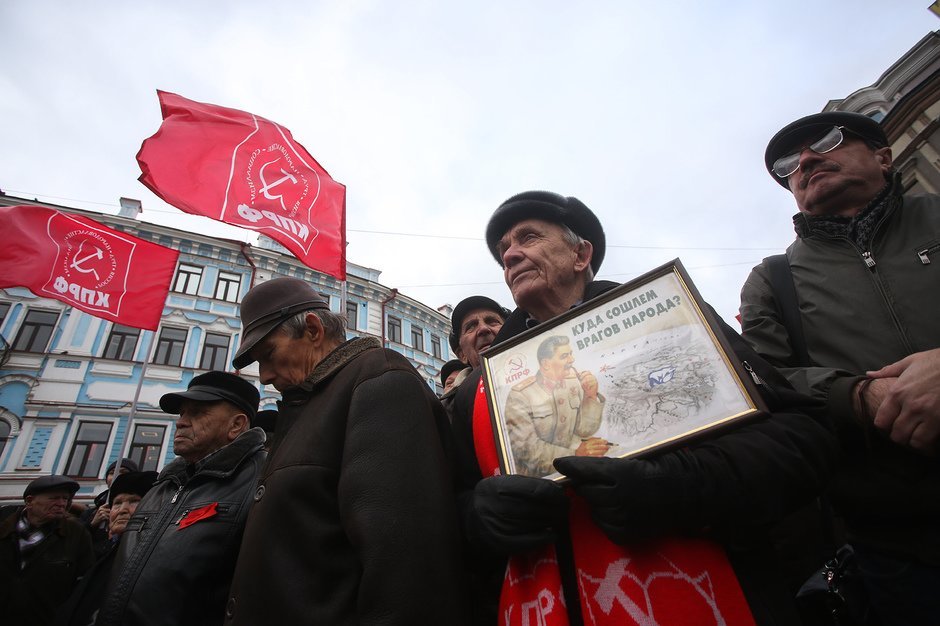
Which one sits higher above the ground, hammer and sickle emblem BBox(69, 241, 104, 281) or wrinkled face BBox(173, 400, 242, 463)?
hammer and sickle emblem BBox(69, 241, 104, 281)

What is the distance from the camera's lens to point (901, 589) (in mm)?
1359

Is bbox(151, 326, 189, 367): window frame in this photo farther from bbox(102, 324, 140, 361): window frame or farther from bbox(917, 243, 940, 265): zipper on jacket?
bbox(917, 243, 940, 265): zipper on jacket

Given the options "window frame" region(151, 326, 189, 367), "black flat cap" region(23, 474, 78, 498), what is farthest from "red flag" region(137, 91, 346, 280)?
"window frame" region(151, 326, 189, 367)

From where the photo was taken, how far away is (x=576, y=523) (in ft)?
4.26

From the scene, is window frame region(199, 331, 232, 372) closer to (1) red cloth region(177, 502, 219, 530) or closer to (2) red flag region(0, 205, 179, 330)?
(2) red flag region(0, 205, 179, 330)

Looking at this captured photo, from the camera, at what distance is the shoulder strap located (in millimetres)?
1783

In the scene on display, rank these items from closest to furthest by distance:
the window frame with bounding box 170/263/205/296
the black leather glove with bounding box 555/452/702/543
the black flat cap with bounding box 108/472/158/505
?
the black leather glove with bounding box 555/452/702/543, the black flat cap with bounding box 108/472/158/505, the window frame with bounding box 170/263/205/296

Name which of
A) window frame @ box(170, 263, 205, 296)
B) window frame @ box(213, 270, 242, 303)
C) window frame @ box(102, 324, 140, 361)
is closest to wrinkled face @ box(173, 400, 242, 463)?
window frame @ box(102, 324, 140, 361)

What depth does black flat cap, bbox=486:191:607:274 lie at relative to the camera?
2145mm

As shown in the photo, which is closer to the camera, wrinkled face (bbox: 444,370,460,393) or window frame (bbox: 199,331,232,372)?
wrinkled face (bbox: 444,370,460,393)

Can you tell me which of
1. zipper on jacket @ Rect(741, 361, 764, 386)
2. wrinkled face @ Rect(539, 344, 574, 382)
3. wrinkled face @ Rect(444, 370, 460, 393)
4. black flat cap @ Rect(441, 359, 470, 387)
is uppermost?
black flat cap @ Rect(441, 359, 470, 387)

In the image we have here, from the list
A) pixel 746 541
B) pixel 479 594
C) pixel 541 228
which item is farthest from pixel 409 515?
pixel 541 228

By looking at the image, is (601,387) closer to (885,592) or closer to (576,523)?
(576,523)

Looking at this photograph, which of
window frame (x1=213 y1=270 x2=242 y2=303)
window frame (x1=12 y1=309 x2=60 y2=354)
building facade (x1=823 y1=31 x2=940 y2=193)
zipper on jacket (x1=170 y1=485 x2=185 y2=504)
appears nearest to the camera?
zipper on jacket (x1=170 y1=485 x2=185 y2=504)
